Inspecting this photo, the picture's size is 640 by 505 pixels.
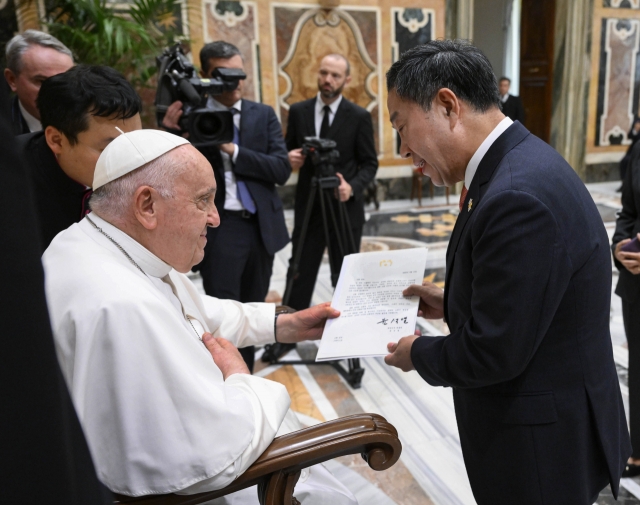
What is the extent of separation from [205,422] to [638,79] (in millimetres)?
11964

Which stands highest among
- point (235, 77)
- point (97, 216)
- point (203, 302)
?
point (235, 77)

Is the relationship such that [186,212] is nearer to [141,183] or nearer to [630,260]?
[141,183]

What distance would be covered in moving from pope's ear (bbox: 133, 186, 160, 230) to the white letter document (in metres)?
0.58

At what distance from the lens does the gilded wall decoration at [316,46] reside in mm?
8859

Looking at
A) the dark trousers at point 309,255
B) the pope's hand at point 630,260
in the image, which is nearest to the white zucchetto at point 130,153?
the pope's hand at point 630,260

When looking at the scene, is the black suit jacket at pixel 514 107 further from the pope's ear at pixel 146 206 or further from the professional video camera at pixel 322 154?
the pope's ear at pixel 146 206

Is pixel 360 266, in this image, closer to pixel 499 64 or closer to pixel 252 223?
pixel 252 223

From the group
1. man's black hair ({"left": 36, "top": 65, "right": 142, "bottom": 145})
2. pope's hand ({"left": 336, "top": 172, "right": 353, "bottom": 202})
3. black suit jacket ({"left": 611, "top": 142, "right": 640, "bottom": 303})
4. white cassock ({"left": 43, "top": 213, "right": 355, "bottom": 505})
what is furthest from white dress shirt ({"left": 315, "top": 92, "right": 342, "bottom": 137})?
white cassock ({"left": 43, "top": 213, "right": 355, "bottom": 505})

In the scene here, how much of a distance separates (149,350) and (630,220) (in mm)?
2126

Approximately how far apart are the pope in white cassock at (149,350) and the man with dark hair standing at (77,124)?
47 centimetres

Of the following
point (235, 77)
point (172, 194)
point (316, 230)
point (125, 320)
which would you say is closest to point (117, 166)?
point (172, 194)

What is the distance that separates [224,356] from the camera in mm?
1608

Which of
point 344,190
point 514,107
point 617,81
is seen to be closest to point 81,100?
point 344,190

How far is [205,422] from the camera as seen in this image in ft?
4.25
